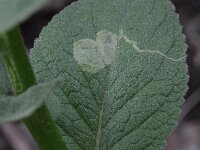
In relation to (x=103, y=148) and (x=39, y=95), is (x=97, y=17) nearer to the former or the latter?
(x=103, y=148)

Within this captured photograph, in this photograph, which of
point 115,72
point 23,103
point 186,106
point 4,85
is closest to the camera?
point 23,103

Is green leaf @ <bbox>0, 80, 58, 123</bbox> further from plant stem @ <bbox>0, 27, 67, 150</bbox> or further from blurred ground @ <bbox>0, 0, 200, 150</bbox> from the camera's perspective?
blurred ground @ <bbox>0, 0, 200, 150</bbox>

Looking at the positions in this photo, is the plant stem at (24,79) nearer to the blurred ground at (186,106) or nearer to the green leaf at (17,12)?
the green leaf at (17,12)

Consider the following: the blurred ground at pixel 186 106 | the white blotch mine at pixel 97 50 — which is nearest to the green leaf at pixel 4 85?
the white blotch mine at pixel 97 50

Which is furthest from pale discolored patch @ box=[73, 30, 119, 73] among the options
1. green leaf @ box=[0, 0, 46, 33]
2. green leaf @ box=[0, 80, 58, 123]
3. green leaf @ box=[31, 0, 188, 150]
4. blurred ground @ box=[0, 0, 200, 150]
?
blurred ground @ box=[0, 0, 200, 150]

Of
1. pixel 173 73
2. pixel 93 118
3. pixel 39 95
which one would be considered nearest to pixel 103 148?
pixel 93 118

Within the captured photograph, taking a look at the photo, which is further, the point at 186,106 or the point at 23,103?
the point at 186,106

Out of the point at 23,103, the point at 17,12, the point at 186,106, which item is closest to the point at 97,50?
the point at 23,103

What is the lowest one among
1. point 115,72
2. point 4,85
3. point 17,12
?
point 115,72

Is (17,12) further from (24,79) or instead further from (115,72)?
(115,72)
